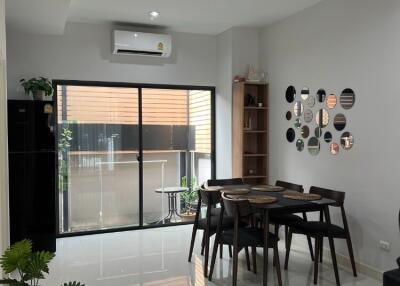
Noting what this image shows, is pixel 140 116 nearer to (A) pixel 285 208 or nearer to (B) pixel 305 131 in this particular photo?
(B) pixel 305 131

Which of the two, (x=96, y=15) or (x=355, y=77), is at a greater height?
A: (x=96, y=15)

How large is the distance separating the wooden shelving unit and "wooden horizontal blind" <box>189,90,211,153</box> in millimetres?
681

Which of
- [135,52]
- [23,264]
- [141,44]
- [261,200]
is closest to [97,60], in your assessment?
[135,52]

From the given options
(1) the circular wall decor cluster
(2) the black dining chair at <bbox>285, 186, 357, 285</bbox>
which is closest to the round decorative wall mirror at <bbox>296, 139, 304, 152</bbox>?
(1) the circular wall decor cluster

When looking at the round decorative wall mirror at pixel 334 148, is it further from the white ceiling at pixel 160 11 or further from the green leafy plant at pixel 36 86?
the green leafy plant at pixel 36 86

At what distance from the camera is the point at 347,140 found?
4.05 metres

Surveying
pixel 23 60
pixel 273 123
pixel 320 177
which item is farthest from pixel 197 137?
pixel 23 60

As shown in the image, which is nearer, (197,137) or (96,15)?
(96,15)

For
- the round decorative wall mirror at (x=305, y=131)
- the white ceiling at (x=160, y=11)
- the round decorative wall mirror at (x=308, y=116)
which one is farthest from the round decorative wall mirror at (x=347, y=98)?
the white ceiling at (x=160, y=11)

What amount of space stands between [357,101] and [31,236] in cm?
401

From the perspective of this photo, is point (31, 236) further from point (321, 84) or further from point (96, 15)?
point (321, 84)

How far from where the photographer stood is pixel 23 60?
4.93 meters

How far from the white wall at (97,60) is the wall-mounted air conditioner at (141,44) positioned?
7.2 inches

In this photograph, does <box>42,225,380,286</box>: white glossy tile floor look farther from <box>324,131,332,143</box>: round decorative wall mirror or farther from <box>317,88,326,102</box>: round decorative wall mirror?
<box>317,88,326,102</box>: round decorative wall mirror
